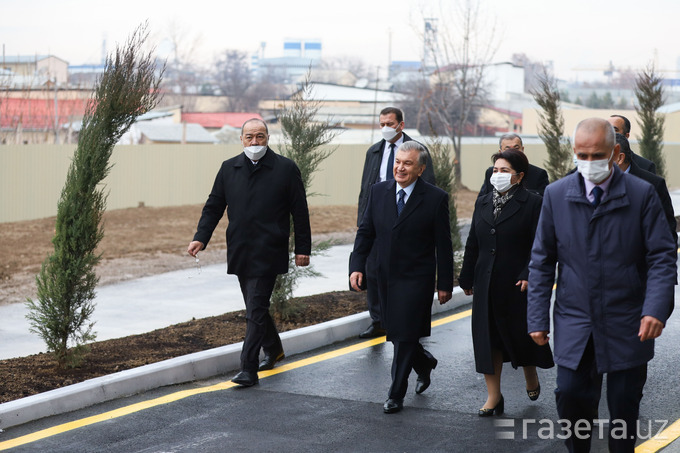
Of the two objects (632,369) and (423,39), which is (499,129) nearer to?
(423,39)

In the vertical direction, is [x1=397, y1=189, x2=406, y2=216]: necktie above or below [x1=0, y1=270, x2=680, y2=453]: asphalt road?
above

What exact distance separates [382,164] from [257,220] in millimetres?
1838

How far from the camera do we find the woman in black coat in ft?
21.2

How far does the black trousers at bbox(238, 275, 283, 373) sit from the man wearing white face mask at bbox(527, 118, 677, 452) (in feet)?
9.98

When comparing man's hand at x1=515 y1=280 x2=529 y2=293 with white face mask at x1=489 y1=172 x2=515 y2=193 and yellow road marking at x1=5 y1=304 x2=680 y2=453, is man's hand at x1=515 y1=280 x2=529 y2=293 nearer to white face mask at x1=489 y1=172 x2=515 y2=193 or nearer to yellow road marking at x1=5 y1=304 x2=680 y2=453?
white face mask at x1=489 y1=172 x2=515 y2=193

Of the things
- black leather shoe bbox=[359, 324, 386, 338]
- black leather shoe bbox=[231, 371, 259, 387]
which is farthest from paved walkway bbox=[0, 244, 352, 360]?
black leather shoe bbox=[231, 371, 259, 387]

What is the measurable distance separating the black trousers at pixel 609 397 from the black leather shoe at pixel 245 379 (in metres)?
2.99

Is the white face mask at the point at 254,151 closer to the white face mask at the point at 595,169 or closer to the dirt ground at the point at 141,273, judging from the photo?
the dirt ground at the point at 141,273

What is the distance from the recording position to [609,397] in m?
4.83

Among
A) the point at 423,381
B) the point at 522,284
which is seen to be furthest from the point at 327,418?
the point at 522,284

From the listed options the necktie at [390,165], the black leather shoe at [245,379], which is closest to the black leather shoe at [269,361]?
the black leather shoe at [245,379]

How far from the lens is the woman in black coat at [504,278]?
6457mm

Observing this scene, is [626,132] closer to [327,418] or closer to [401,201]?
[401,201]

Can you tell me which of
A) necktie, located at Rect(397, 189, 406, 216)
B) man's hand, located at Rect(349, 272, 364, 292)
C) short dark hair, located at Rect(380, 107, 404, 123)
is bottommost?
man's hand, located at Rect(349, 272, 364, 292)
